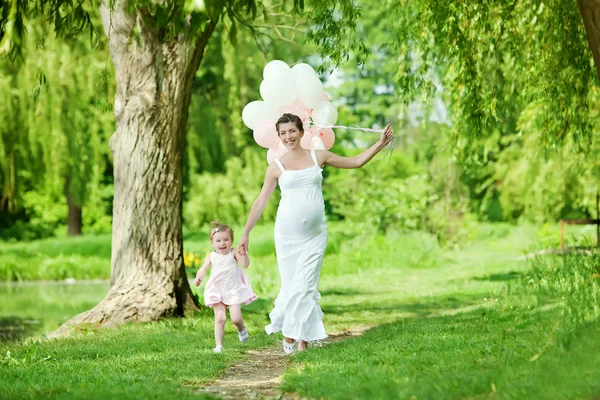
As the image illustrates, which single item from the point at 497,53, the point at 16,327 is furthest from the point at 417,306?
the point at 16,327

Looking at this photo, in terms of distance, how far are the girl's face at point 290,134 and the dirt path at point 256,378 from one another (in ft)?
6.09

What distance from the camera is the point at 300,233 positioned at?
757 centimetres

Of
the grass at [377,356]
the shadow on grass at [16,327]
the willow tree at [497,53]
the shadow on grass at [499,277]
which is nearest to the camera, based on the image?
the grass at [377,356]

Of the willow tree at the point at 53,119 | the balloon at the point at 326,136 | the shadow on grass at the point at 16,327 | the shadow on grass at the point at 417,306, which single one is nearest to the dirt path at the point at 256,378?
the balloon at the point at 326,136

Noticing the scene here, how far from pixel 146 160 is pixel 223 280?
3.50 meters

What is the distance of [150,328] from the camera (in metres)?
10.0

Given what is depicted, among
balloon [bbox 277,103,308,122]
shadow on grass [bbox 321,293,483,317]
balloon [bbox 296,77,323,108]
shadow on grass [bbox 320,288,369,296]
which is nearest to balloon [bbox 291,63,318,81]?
balloon [bbox 296,77,323,108]

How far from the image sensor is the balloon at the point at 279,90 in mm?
8961

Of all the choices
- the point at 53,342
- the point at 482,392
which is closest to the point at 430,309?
the point at 53,342

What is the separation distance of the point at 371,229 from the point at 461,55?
1235 centimetres

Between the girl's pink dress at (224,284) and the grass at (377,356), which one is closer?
the grass at (377,356)

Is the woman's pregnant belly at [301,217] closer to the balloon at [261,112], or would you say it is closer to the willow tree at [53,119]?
the balloon at [261,112]

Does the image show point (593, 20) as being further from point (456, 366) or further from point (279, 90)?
point (279, 90)

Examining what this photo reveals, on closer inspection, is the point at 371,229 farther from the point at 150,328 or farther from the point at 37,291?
the point at 150,328
